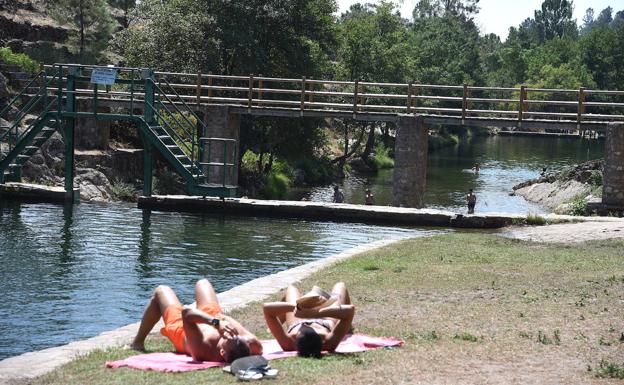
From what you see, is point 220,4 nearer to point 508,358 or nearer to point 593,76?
point 508,358

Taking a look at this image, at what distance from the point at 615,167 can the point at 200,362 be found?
24.3 m

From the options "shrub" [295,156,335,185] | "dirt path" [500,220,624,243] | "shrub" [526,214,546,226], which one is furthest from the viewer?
"shrub" [295,156,335,185]

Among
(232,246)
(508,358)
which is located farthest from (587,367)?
(232,246)

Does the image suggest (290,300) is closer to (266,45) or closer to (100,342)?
(100,342)

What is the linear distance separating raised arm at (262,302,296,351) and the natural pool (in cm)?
332

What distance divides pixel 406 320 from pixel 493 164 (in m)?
68.8

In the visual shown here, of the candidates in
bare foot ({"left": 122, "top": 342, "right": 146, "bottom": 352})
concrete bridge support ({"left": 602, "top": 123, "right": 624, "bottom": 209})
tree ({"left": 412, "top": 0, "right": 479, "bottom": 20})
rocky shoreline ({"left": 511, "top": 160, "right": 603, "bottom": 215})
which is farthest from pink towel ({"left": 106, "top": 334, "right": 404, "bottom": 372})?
tree ({"left": 412, "top": 0, "right": 479, "bottom": 20})

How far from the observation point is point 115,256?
20172mm

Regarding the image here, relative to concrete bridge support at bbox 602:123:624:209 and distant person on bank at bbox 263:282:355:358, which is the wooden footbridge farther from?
distant person on bank at bbox 263:282:355:358

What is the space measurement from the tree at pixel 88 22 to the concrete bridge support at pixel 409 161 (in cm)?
2322

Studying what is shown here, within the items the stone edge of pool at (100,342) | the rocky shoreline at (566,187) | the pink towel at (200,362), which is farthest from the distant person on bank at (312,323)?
the rocky shoreline at (566,187)

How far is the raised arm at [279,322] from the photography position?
10812mm

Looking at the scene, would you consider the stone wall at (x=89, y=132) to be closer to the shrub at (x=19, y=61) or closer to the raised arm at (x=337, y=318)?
the shrub at (x=19, y=61)

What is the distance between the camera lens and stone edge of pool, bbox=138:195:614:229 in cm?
2656
